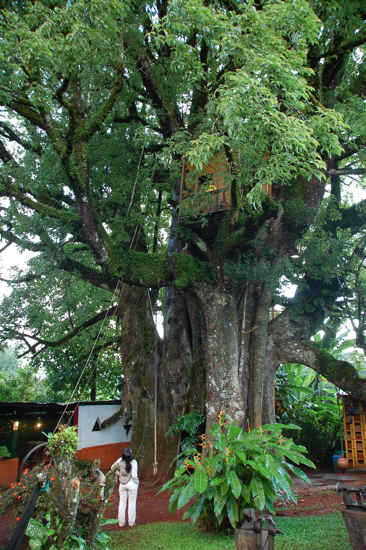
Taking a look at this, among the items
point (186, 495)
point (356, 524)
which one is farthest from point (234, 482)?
point (356, 524)

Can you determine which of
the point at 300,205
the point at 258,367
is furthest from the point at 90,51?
the point at 258,367

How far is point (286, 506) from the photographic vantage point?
6.50 m

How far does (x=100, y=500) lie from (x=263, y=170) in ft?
15.6

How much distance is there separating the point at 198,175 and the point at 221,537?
6114 mm

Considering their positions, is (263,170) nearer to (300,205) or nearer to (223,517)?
(300,205)

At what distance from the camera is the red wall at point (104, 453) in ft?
35.3

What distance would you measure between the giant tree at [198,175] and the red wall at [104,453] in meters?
1.84

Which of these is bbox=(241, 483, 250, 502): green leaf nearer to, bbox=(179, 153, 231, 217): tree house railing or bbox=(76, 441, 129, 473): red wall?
bbox=(179, 153, 231, 217): tree house railing

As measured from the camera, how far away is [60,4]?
26.1ft

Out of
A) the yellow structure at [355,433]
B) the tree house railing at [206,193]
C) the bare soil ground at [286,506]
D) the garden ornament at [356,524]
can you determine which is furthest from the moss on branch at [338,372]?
the garden ornament at [356,524]

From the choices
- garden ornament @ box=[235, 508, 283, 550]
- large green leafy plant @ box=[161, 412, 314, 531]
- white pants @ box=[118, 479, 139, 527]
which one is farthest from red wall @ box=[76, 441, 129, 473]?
Answer: garden ornament @ box=[235, 508, 283, 550]

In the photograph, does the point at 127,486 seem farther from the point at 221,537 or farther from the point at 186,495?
the point at 221,537

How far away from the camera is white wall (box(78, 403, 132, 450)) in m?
10.8

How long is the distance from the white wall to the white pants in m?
4.95
